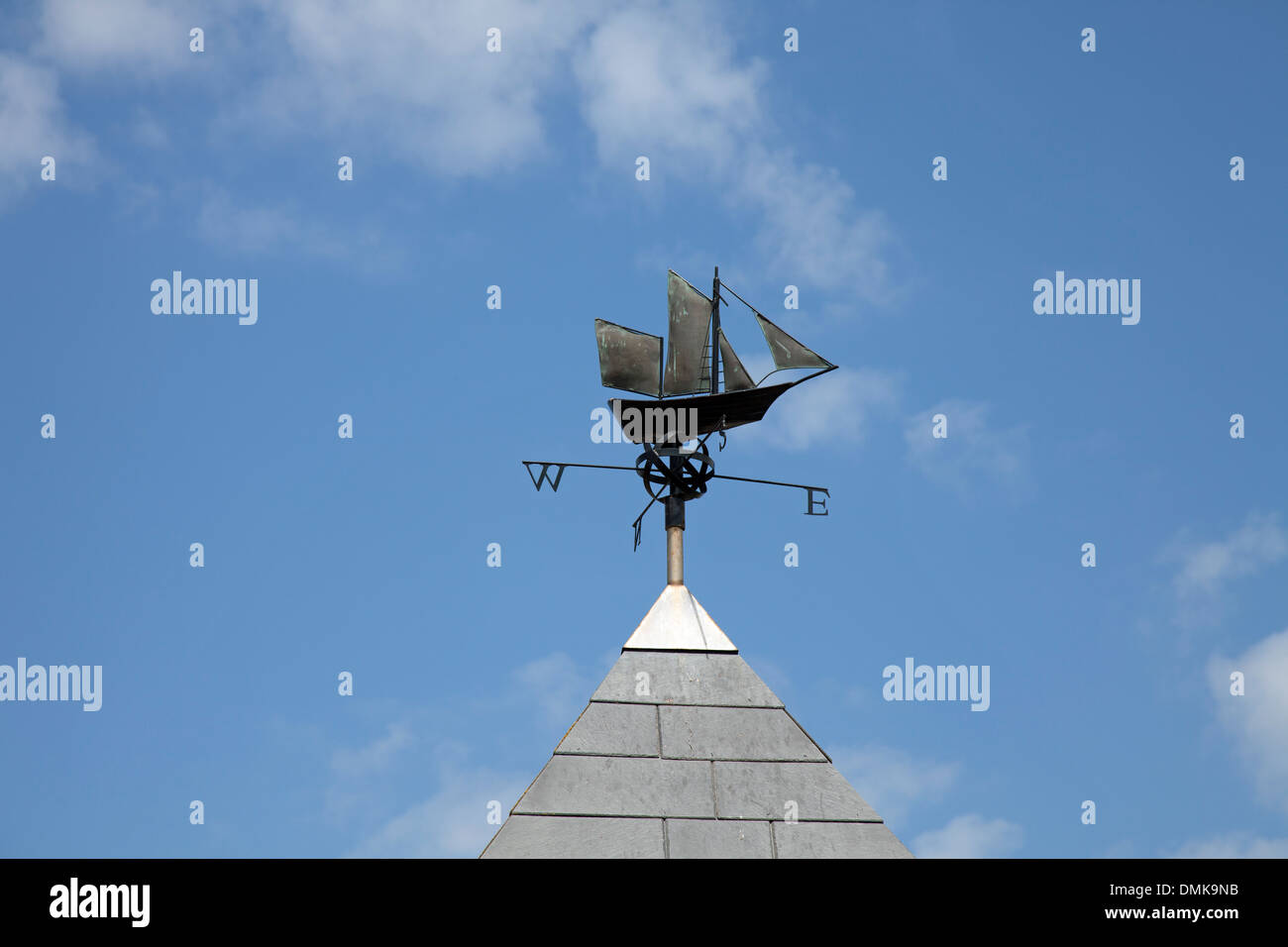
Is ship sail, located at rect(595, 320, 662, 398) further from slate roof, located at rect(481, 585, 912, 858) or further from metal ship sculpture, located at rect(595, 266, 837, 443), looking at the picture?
slate roof, located at rect(481, 585, 912, 858)

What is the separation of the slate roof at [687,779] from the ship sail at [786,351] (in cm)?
285

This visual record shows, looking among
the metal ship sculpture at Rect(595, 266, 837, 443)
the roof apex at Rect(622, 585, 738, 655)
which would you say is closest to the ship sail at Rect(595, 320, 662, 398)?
the metal ship sculpture at Rect(595, 266, 837, 443)

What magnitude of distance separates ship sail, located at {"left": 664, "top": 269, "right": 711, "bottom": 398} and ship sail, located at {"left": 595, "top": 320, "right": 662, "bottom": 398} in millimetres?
128

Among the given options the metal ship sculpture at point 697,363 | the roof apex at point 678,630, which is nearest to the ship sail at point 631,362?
the metal ship sculpture at point 697,363

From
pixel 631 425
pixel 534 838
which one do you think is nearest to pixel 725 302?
pixel 631 425

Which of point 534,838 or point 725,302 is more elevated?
point 725,302

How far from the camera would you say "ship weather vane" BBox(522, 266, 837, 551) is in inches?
611

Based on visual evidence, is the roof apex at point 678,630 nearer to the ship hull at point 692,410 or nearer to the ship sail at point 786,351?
the ship hull at point 692,410

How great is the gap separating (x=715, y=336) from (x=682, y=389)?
2.10 feet

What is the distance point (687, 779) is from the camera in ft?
44.9
